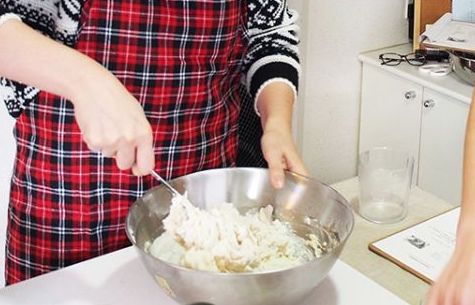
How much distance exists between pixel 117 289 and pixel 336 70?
1.52m

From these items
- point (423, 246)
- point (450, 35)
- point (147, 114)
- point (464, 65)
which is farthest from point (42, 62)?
point (450, 35)

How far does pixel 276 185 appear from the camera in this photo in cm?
126

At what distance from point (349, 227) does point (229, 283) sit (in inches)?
10.4

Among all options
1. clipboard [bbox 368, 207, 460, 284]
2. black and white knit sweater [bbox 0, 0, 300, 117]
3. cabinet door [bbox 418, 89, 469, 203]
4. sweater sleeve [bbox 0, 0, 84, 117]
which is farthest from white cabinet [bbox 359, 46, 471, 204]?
sweater sleeve [bbox 0, 0, 84, 117]

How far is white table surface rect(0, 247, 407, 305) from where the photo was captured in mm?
1147

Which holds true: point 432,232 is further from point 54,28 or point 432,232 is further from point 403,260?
point 54,28

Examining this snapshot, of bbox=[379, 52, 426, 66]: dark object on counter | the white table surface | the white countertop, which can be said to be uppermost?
bbox=[379, 52, 426, 66]: dark object on counter

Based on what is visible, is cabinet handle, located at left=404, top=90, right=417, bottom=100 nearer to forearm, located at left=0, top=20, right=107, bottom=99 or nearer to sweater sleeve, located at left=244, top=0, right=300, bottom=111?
sweater sleeve, located at left=244, top=0, right=300, bottom=111

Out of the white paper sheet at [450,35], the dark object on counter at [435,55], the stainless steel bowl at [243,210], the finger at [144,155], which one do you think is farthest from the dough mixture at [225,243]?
the dark object on counter at [435,55]

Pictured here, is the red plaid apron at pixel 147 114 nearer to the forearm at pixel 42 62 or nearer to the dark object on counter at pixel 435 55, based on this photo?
the forearm at pixel 42 62

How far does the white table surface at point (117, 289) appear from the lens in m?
1.15

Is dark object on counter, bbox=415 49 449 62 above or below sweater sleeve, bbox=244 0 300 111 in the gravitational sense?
below

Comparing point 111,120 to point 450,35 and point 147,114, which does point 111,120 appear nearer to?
point 147,114

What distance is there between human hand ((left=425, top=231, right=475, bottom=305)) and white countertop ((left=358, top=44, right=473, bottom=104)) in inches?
59.8
